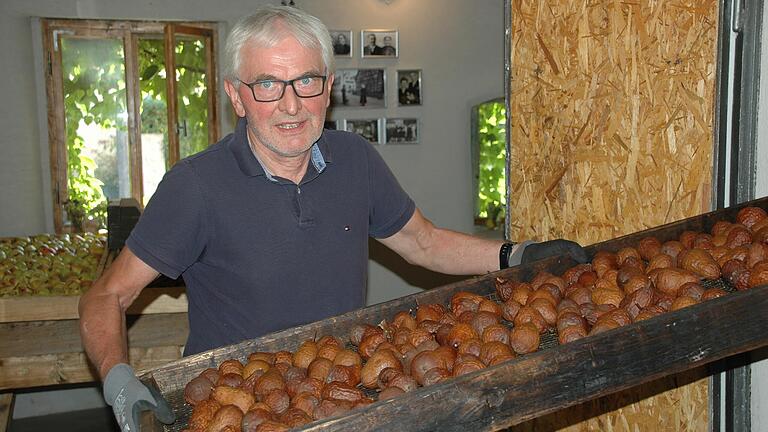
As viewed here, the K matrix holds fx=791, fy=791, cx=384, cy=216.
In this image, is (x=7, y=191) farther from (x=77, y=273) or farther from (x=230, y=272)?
(x=230, y=272)

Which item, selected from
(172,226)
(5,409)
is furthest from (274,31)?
(5,409)

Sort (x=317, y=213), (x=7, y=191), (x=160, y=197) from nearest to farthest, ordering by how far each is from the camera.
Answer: (x=160, y=197) → (x=317, y=213) → (x=7, y=191)

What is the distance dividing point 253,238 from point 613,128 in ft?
3.89

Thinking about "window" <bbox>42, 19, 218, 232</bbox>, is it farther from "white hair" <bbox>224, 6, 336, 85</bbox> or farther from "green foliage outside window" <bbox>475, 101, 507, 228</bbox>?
"white hair" <bbox>224, 6, 336, 85</bbox>

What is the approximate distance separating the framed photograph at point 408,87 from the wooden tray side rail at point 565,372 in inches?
203

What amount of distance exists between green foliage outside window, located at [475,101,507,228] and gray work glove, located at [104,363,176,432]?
5.32m

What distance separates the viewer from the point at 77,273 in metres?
4.36

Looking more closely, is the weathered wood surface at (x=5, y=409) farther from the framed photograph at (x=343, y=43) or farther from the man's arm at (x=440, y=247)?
the framed photograph at (x=343, y=43)

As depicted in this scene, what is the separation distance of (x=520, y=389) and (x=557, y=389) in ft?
0.25

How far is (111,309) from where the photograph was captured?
1968 millimetres

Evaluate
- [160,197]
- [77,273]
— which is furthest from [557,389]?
[77,273]

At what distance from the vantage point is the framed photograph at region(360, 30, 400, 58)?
654 cm

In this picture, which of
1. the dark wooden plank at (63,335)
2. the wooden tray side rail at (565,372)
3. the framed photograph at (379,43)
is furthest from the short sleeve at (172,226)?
the framed photograph at (379,43)

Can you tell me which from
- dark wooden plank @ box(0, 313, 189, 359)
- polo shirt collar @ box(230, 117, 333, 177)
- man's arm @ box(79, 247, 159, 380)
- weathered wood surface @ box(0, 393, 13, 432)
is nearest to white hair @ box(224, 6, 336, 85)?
polo shirt collar @ box(230, 117, 333, 177)
